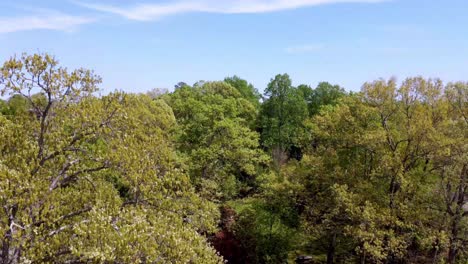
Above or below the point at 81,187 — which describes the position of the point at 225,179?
below

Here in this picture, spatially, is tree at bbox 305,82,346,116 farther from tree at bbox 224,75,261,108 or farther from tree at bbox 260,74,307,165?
tree at bbox 224,75,261,108

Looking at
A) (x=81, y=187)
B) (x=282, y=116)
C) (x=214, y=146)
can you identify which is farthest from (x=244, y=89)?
(x=81, y=187)

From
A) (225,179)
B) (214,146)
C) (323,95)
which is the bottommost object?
(225,179)

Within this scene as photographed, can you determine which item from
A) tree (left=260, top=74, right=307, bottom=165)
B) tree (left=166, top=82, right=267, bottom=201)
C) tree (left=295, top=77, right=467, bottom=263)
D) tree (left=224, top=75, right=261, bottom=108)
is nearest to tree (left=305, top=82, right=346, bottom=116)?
tree (left=260, top=74, right=307, bottom=165)

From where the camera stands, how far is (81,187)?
1564cm

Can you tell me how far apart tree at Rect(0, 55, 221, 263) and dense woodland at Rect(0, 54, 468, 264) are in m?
0.06

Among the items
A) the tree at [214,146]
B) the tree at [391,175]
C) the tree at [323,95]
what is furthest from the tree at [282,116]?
the tree at [391,175]

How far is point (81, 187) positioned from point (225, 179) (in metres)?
21.4

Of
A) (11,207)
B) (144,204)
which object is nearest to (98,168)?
(144,204)

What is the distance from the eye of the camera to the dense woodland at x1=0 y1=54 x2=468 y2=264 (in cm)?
1234

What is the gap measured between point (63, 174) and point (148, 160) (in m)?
2.97

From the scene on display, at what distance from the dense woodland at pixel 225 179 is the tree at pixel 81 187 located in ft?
0.19

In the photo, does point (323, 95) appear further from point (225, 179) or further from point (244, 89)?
point (225, 179)

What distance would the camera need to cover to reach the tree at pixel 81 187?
1154 centimetres
